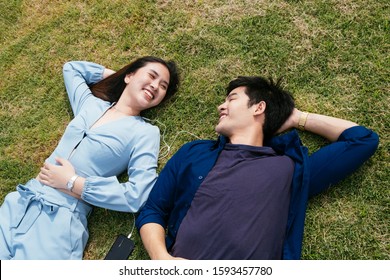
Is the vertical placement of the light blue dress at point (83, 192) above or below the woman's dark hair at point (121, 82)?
below

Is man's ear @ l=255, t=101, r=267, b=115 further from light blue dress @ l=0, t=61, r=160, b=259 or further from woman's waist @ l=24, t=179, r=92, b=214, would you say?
woman's waist @ l=24, t=179, r=92, b=214

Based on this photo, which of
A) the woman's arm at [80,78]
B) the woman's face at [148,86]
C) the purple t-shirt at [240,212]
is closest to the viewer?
the purple t-shirt at [240,212]

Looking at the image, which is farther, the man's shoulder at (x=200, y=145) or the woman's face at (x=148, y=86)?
the woman's face at (x=148, y=86)

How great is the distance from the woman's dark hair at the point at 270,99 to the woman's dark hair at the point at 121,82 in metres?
0.79

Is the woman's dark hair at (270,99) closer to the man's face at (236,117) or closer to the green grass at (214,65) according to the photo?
the man's face at (236,117)

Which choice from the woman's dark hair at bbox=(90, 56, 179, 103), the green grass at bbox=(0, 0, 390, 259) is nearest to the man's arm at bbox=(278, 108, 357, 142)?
the green grass at bbox=(0, 0, 390, 259)

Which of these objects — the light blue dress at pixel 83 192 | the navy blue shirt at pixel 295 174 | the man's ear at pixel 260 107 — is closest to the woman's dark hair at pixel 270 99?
the man's ear at pixel 260 107

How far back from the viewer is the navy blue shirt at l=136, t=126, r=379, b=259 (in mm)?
3227

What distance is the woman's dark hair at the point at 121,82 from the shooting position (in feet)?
14.0

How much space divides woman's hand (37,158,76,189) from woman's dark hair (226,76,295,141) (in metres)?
1.90

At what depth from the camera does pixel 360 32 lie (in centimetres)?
407

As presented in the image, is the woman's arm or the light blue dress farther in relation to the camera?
the woman's arm
